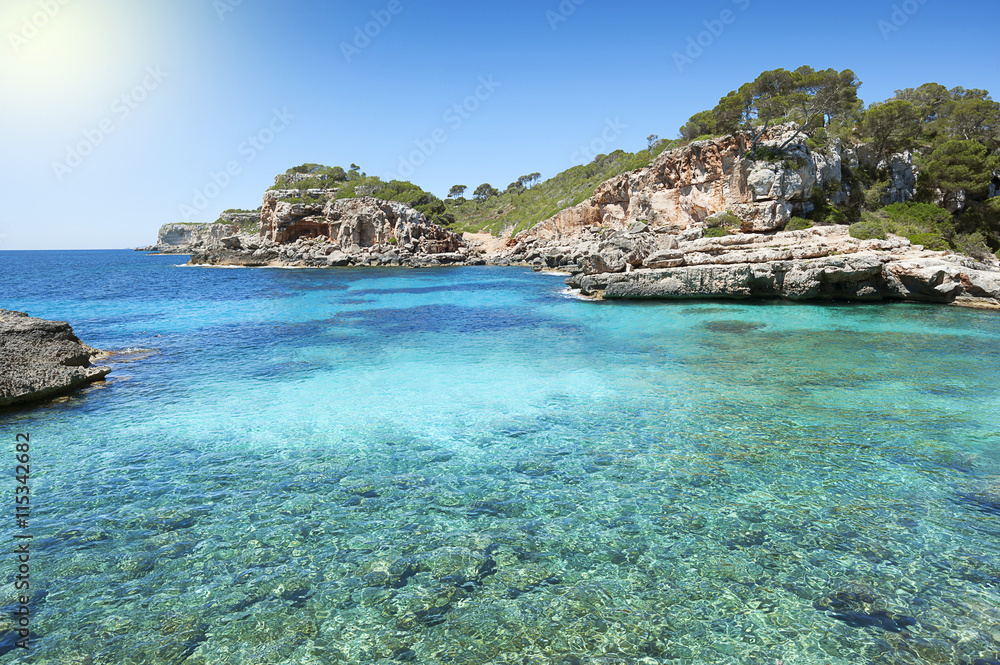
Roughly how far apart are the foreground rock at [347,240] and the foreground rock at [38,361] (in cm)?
5046

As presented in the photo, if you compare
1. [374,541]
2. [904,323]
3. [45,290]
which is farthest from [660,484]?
[45,290]

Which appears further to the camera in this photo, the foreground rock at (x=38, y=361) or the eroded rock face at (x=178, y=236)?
the eroded rock face at (x=178, y=236)

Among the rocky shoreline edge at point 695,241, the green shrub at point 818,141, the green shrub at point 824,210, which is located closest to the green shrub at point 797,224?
the rocky shoreline edge at point 695,241

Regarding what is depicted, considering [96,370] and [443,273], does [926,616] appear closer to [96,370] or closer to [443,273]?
[96,370]

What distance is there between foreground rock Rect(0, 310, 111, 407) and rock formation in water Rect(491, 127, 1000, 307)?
2292 cm

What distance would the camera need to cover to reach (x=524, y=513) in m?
6.05

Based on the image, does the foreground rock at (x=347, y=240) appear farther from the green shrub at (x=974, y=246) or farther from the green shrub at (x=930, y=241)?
the green shrub at (x=974, y=246)

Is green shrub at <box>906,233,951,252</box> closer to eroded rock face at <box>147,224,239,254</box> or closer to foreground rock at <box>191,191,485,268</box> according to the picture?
foreground rock at <box>191,191,485,268</box>

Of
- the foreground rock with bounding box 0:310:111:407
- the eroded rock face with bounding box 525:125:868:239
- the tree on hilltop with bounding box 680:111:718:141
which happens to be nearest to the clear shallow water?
the foreground rock with bounding box 0:310:111:407

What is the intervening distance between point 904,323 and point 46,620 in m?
Result: 24.9

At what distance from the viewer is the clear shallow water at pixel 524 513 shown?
418 centimetres

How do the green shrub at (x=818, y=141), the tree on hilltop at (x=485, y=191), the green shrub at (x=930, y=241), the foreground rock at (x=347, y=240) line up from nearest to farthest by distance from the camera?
the green shrub at (x=930, y=241)
the green shrub at (x=818, y=141)
the foreground rock at (x=347, y=240)
the tree on hilltop at (x=485, y=191)

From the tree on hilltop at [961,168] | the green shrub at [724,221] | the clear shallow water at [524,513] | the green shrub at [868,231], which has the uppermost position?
the tree on hilltop at [961,168]

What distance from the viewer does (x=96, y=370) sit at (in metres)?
12.1
